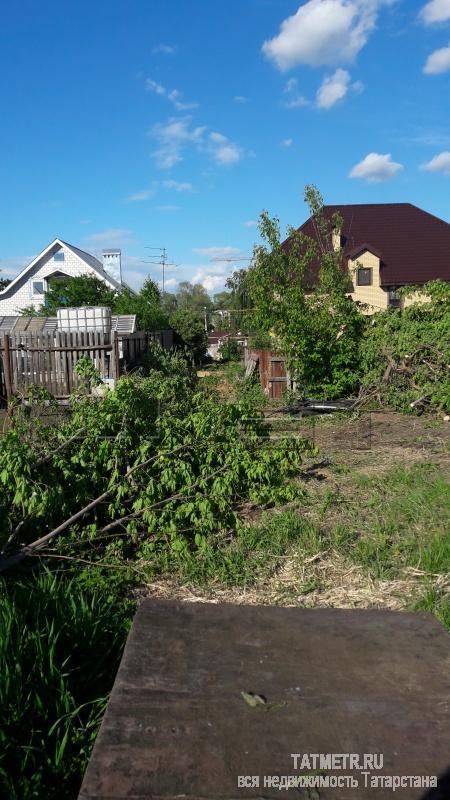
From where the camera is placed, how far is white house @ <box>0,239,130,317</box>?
36.8 m

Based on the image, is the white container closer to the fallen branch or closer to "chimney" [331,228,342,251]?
"chimney" [331,228,342,251]

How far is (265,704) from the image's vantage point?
157 cm

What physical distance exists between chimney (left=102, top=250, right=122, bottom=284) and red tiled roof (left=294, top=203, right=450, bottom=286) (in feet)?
43.9

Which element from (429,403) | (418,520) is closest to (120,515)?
(418,520)

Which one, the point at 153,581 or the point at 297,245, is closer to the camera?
the point at 153,581

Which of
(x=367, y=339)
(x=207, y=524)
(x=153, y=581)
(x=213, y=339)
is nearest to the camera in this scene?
(x=153, y=581)

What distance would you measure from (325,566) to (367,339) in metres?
8.47

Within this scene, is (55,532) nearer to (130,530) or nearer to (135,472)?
(130,530)

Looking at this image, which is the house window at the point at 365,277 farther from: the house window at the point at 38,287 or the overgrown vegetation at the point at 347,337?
the house window at the point at 38,287

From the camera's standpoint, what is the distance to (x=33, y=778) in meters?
2.20

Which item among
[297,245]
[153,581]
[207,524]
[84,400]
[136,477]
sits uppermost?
[297,245]

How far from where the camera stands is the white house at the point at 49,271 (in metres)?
36.8

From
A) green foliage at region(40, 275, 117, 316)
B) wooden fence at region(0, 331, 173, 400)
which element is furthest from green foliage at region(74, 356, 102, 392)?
green foliage at region(40, 275, 117, 316)

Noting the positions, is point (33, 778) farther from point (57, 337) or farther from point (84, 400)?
point (57, 337)
